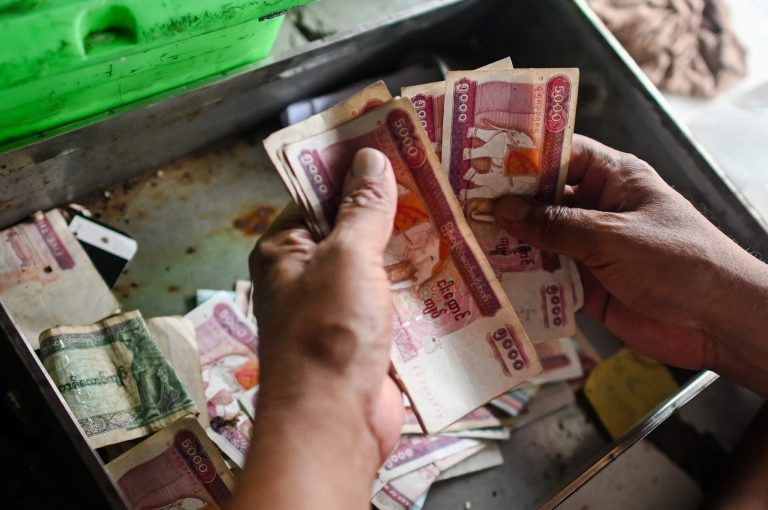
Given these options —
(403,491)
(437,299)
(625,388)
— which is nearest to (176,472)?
(403,491)

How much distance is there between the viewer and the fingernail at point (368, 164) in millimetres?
1017

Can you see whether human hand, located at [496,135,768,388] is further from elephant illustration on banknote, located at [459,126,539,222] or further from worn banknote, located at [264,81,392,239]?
worn banknote, located at [264,81,392,239]

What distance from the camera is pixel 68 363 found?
1179mm

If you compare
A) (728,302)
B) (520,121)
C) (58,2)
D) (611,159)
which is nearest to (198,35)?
(58,2)

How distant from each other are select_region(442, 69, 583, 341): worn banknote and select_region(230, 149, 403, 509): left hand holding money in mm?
336

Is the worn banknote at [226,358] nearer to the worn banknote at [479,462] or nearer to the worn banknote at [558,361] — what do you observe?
the worn banknote at [479,462]

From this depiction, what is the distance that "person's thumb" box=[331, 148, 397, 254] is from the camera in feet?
3.12

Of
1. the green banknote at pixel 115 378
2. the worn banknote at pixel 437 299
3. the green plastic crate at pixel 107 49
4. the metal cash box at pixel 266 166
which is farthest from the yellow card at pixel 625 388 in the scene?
the green plastic crate at pixel 107 49

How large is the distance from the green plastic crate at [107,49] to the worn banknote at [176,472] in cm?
59

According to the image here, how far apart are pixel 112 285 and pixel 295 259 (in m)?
0.65

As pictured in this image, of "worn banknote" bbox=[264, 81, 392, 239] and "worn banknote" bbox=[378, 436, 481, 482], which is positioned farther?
"worn banknote" bbox=[378, 436, 481, 482]

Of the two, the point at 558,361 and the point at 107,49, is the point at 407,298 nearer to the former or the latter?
the point at 558,361

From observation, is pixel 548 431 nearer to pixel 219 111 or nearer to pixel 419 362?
pixel 419 362

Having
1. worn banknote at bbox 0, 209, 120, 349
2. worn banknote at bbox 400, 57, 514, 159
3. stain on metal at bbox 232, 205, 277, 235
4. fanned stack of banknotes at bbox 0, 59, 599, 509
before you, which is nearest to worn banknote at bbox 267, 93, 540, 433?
fanned stack of banknotes at bbox 0, 59, 599, 509
